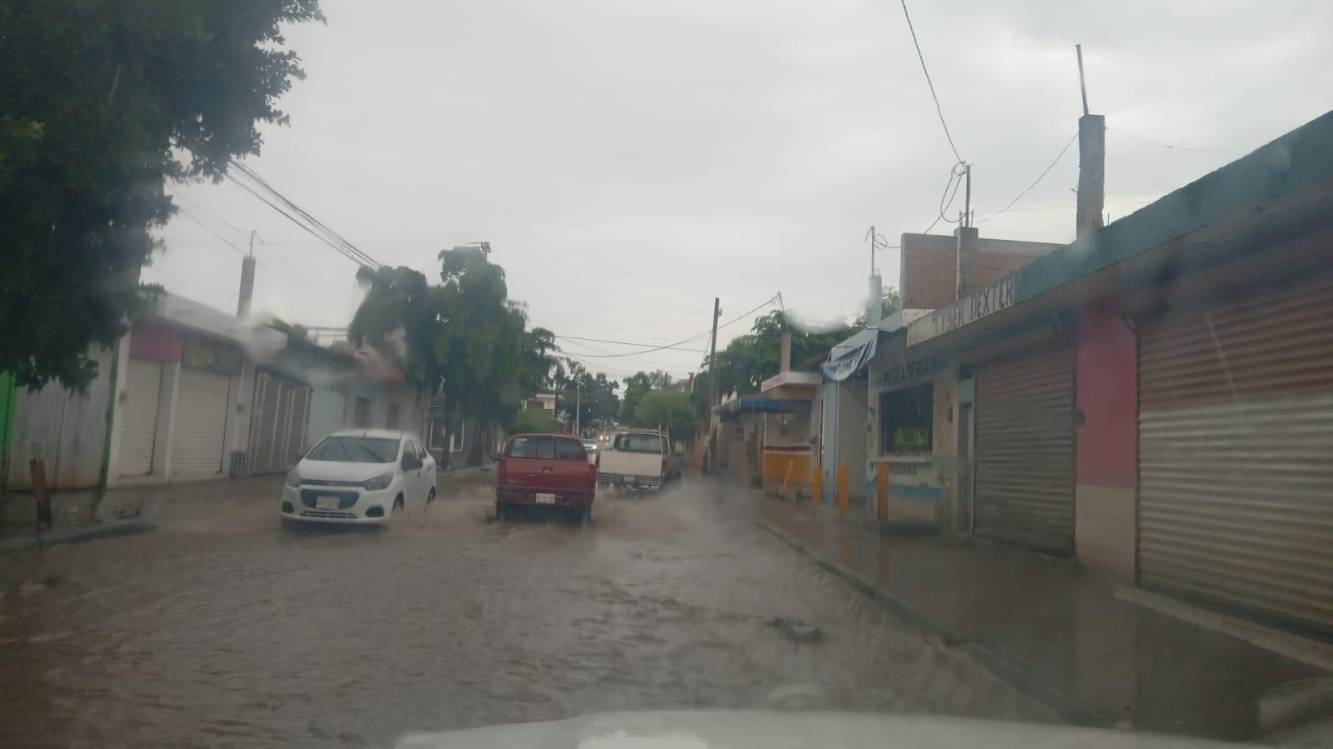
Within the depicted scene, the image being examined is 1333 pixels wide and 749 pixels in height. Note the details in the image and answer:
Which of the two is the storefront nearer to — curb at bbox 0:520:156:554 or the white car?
the white car

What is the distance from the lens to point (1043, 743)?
10.7ft

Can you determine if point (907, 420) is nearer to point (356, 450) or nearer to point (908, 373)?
point (908, 373)

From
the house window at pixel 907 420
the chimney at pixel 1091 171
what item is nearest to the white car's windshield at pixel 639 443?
the house window at pixel 907 420

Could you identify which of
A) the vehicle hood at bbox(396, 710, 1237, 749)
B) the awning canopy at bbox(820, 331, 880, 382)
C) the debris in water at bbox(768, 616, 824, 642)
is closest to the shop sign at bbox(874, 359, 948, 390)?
the awning canopy at bbox(820, 331, 880, 382)

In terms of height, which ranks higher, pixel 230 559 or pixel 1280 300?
pixel 1280 300

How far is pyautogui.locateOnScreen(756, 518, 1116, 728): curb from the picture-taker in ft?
19.4

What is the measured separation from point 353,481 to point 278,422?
665 inches

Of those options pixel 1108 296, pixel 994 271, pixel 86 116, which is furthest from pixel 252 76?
pixel 994 271

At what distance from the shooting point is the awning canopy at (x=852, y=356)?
61.8ft

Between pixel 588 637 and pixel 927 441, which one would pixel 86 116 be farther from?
pixel 927 441

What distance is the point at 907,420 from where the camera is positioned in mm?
19891

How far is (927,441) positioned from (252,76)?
1244 cm

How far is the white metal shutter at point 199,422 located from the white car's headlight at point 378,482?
9969mm

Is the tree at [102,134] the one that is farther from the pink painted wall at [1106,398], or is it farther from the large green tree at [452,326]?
the large green tree at [452,326]
